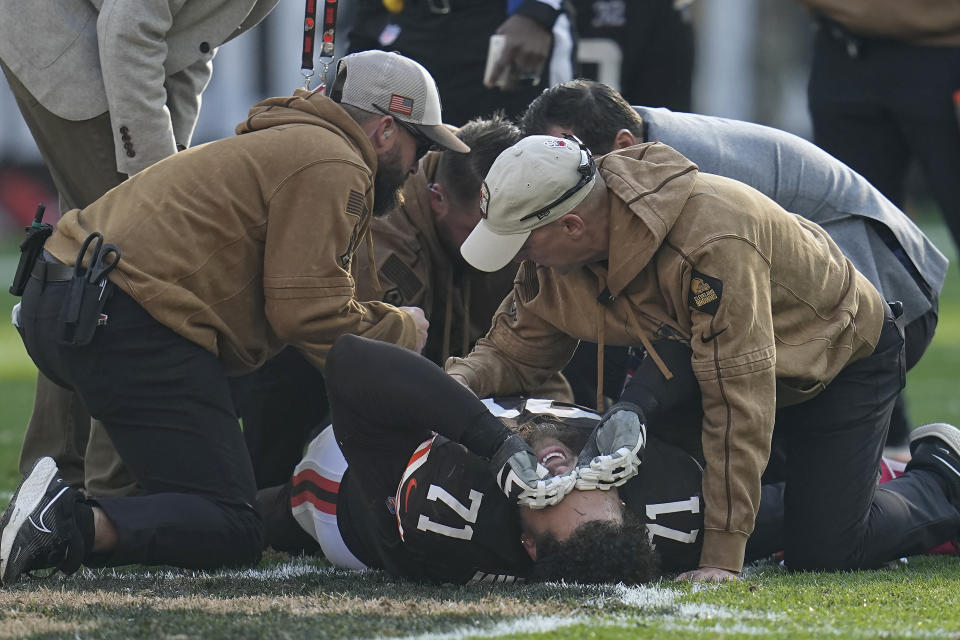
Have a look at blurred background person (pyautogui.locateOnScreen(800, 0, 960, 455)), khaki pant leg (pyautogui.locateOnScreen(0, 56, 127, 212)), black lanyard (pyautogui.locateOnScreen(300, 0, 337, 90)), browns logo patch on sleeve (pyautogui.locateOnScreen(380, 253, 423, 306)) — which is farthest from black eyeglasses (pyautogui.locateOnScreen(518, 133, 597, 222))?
blurred background person (pyautogui.locateOnScreen(800, 0, 960, 455))

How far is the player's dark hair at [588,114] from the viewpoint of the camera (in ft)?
14.4

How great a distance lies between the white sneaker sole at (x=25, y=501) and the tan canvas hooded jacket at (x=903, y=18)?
3498 mm

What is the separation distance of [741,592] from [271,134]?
1.76 m

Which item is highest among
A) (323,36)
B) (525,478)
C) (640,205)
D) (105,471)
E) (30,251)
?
(323,36)

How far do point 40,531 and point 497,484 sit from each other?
3.66 feet

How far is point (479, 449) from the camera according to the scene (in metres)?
3.36

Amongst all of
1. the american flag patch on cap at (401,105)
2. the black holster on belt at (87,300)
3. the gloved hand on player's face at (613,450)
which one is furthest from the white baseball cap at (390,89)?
the gloved hand on player's face at (613,450)

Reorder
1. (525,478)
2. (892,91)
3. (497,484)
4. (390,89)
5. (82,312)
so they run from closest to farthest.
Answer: (525,478) < (497,484) < (82,312) < (390,89) < (892,91)

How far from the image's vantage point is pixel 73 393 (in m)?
4.62

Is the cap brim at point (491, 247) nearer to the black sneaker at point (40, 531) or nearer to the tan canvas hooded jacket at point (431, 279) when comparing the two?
the tan canvas hooded jacket at point (431, 279)

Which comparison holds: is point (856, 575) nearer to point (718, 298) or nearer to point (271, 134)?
point (718, 298)

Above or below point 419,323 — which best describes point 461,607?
below

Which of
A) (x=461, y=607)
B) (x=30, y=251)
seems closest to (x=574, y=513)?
(x=461, y=607)

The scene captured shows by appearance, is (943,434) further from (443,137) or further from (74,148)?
(74,148)
